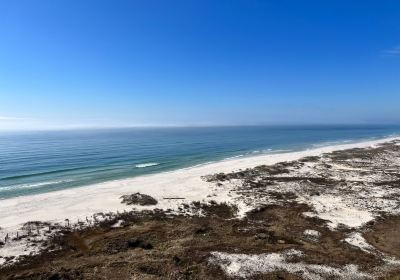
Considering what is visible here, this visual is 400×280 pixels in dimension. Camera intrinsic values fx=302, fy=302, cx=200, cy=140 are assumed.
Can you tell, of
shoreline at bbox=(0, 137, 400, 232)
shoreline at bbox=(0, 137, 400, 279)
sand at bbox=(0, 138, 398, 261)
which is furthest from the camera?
shoreline at bbox=(0, 137, 400, 232)

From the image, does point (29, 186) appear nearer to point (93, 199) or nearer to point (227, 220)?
point (93, 199)

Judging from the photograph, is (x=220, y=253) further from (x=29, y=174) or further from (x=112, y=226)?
(x=29, y=174)

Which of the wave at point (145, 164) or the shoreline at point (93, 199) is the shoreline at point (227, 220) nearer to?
the shoreline at point (93, 199)

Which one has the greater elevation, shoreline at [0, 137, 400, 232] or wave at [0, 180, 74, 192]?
shoreline at [0, 137, 400, 232]

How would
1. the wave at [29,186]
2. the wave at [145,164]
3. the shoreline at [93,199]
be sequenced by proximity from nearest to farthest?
the shoreline at [93,199], the wave at [29,186], the wave at [145,164]

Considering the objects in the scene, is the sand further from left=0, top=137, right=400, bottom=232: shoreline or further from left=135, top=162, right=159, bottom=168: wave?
left=135, top=162, right=159, bottom=168: wave

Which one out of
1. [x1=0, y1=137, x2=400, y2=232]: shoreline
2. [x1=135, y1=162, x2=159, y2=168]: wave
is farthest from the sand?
[x1=135, y1=162, x2=159, y2=168]: wave

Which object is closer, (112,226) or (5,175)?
(112,226)

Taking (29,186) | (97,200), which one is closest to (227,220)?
(97,200)

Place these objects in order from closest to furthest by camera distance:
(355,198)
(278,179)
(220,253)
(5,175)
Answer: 1. (220,253)
2. (355,198)
3. (278,179)
4. (5,175)

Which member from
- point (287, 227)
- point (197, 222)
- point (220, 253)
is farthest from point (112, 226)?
point (287, 227)

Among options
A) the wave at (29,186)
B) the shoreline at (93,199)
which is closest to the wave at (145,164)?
the shoreline at (93,199)
